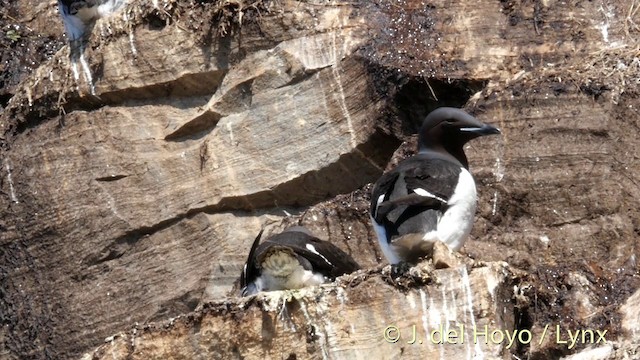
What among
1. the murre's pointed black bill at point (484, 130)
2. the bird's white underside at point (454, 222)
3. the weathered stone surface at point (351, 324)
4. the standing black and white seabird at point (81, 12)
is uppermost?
the standing black and white seabird at point (81, 12)

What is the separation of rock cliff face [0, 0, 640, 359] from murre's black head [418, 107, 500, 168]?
116cm

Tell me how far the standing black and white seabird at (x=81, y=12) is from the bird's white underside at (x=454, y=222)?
18.4ft

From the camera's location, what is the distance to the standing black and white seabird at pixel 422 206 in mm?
11633

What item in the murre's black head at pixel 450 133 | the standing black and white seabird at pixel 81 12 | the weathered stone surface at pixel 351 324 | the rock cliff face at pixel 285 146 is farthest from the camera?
the standing black and white seabird at pixel 81 12

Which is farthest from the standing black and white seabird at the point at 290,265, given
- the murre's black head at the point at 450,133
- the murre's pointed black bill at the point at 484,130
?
the murre's pointed black bill at the point at 484,130

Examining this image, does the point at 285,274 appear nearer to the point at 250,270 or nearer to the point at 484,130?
the point at 250,270

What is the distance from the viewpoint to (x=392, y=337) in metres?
11.5

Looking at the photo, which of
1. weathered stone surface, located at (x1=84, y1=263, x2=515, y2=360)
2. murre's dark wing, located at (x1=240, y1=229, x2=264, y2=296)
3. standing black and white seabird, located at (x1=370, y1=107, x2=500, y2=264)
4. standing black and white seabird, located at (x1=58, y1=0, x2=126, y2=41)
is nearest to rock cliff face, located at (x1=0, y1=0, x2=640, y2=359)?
standing black and white seabird, located at (x1=58, y1=0, x2=126, y2=41)

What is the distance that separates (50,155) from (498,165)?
4843mm

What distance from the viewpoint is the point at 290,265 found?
13.1m

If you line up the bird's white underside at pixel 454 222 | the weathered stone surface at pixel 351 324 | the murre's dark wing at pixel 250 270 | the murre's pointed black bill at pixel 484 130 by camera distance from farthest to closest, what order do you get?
the murre's dark wing at pixel 250 270, the murre's pointed black bill at pixel 484 130, the bird's white underside at pixel 454 222, the weathered stone surface at pixel 351 324

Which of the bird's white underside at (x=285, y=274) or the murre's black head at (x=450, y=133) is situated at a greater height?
the murre's black head at (x=450, y=133)

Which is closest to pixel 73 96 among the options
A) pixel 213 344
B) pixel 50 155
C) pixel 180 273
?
pixel 50 155

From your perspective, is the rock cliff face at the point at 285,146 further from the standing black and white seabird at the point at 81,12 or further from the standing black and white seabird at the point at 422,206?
the standing black and white seabird at the point at 422,206
